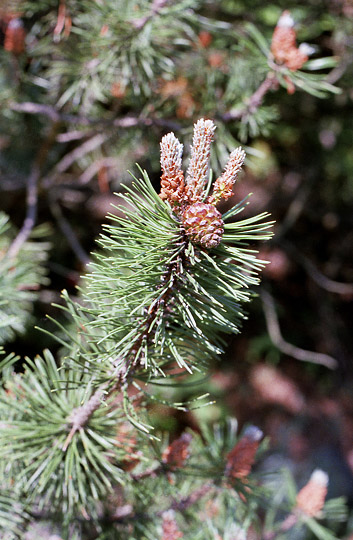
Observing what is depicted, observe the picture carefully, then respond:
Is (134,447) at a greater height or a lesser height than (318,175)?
lesser

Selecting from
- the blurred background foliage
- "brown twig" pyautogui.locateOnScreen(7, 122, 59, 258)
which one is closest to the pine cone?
the blurred background foliage

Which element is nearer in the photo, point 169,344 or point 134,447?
point 169,344

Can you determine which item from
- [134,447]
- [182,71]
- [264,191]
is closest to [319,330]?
[264,191]

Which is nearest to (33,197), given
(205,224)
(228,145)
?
(228,145)

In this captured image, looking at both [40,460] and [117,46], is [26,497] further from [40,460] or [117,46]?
[117,46]

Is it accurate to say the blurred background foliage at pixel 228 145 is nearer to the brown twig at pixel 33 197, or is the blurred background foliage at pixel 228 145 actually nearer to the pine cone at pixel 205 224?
the brown twig at pixel 33 197

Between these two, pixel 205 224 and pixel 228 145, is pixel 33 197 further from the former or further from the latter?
pixel 205 224

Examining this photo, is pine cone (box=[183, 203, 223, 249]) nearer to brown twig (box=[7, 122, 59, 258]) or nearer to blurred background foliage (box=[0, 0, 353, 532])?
blurred background foliage (box=[0, 0, 353, 532])
